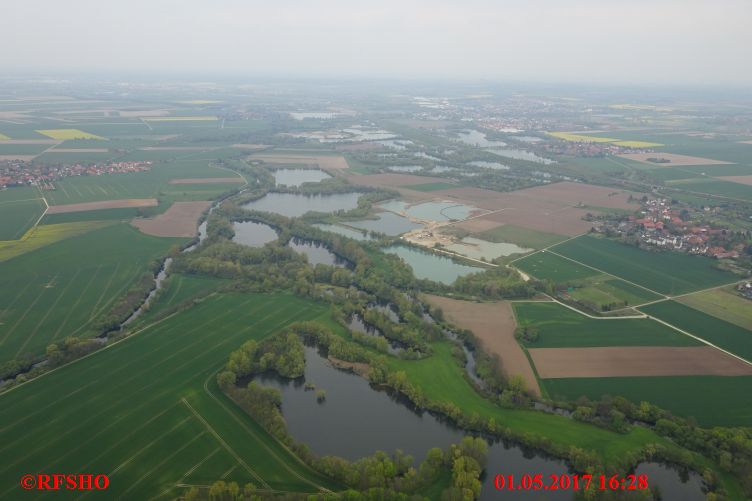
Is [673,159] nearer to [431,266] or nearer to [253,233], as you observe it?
[431,266]

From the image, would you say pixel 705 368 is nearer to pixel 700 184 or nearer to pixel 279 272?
pixel 279 272

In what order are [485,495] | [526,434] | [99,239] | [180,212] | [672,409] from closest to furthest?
[485,495] → [526,434] → [672,409] → [99,239] → [180,212]

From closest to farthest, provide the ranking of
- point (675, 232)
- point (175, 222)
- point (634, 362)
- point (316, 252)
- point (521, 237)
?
1. point (634, 362)
2. point (316, 252)
3. point (521, 237)
4. point (675, 232)
5. point (175, 222)

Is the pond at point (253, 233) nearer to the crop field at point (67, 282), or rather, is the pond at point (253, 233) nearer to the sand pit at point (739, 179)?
the crop field at point (67, 282)

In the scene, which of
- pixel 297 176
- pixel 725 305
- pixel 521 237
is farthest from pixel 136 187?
pixel 725 305

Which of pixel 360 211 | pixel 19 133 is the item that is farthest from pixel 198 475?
pixel 19 133

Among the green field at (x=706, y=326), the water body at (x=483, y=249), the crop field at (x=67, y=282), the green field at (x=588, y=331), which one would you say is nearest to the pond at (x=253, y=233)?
the crop field at (x=67, y=282)
